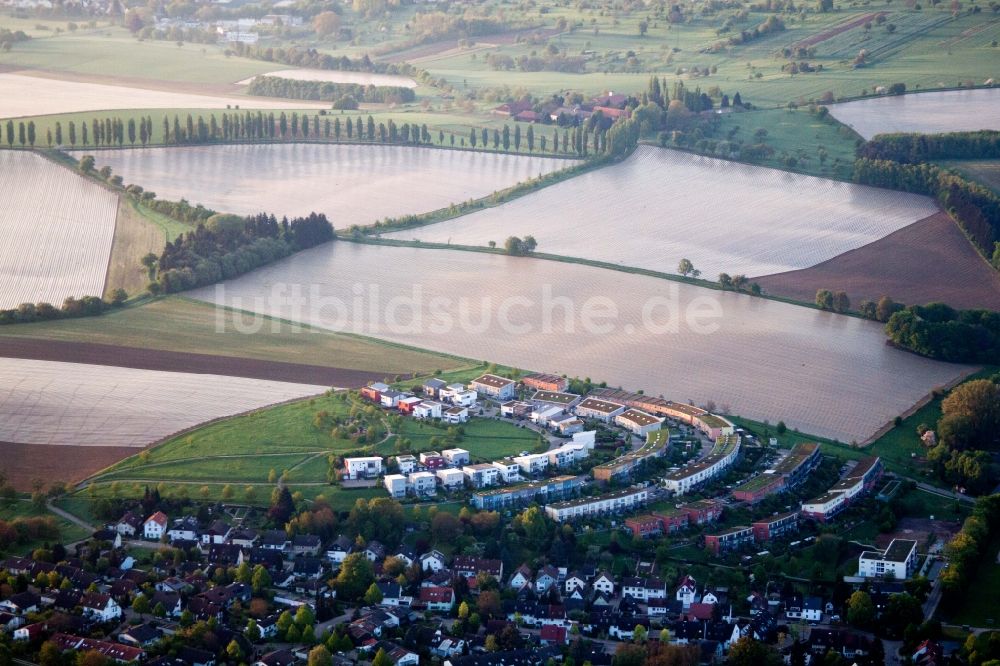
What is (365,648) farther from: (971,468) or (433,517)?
(971,468)

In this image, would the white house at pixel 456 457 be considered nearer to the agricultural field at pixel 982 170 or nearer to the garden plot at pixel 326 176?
the garden plot at pixel 326 176

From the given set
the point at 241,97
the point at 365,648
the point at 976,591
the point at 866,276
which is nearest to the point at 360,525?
the point at 365,648

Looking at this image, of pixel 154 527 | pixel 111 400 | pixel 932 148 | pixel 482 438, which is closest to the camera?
pixel 154 527

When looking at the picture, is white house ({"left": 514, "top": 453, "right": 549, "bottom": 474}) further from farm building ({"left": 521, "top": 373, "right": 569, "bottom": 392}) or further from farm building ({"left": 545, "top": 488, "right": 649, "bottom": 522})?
farm building ({"left": 521, "top": 373, "right": 569, "bottom": 392})

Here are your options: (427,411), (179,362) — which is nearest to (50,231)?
(179,362)

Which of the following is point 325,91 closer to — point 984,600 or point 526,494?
point 526,494

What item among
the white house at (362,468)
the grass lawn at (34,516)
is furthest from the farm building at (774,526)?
the grass lawn at (34,516)

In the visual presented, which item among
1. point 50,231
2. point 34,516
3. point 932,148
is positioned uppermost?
point 932,148
